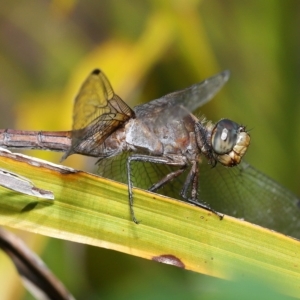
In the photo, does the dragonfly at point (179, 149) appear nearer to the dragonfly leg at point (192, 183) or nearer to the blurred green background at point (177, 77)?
the dragonfly leg at point (192, 183)

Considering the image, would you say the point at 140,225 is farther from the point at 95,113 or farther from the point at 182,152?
the point at 182,152

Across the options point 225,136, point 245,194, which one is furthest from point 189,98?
point 245,194

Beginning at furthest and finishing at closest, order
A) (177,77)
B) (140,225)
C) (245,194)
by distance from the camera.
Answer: (177,77), (245,194), (140,225)

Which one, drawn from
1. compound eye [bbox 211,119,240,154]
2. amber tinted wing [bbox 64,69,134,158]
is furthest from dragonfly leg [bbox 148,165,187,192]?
amber tinted wing [bbox 64,69,134,158]

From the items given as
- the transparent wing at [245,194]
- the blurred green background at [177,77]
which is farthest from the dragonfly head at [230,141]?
the blurred green background at [177,77]

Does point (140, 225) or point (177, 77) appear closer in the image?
point (140, 225)

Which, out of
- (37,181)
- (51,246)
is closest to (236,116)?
(51,246)
